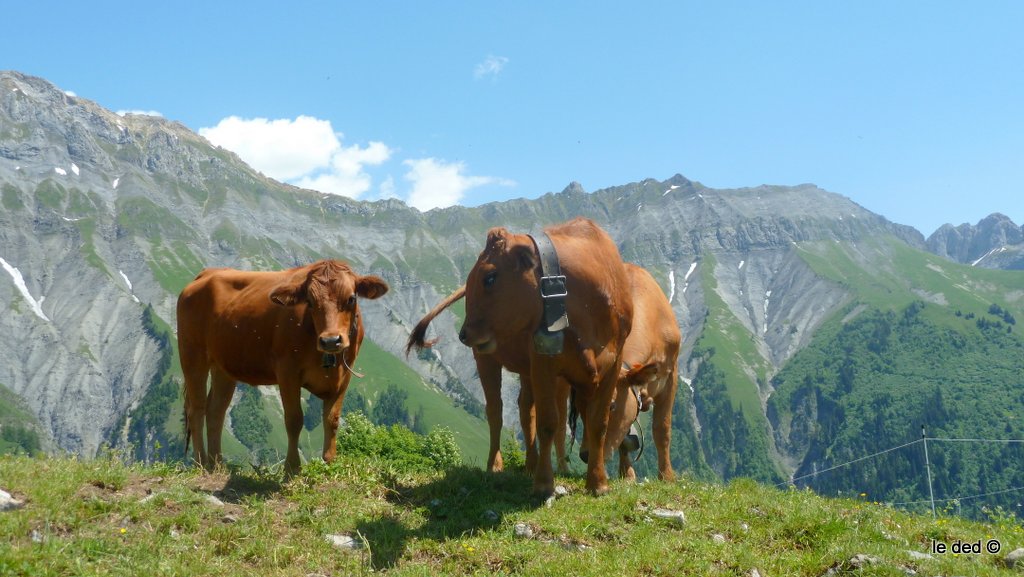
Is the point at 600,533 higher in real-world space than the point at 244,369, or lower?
lower

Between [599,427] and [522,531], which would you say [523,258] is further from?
[522,531]

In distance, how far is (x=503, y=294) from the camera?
352 inches

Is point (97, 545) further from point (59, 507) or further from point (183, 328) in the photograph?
point (183, 328)

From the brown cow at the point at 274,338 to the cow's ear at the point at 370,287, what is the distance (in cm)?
1

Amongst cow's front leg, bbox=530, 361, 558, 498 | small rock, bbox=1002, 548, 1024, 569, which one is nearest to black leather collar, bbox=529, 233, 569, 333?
cow's front leg, bbox=530, 361, 558, 498

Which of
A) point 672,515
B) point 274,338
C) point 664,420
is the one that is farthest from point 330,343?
point 664,420

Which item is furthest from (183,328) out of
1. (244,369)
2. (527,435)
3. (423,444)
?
(423,444)

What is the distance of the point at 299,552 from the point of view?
735 cm

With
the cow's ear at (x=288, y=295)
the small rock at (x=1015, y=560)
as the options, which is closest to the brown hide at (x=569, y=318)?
the cow's ear at (x=288, y=295)

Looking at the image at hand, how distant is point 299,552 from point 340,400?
4.29m

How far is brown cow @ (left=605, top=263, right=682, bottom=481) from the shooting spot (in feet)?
34.1

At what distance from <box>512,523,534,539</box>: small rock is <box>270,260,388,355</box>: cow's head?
340 cm

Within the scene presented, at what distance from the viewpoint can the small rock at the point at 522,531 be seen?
309 inches

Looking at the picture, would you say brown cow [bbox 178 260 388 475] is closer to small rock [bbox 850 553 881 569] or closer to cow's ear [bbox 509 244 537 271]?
cow's ear [bbox 509 244 537 271]
